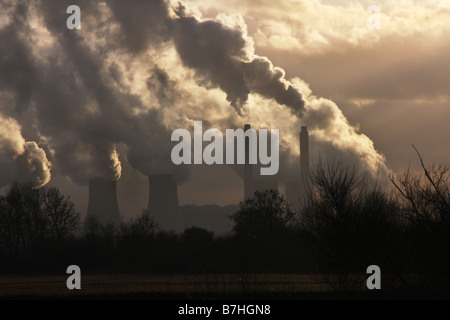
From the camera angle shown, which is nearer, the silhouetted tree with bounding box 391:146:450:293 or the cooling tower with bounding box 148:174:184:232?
the silhouetted tree with bounding box 391:146:450:293

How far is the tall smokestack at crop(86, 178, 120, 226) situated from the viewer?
139 meters

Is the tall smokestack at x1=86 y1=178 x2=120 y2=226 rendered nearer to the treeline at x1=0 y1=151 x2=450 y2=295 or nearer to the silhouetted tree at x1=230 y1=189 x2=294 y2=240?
the treeline at x1=0 y1=151 x2=450 y2=295

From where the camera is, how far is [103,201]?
144 meters

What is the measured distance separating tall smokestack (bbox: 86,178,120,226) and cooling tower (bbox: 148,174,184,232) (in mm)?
7935

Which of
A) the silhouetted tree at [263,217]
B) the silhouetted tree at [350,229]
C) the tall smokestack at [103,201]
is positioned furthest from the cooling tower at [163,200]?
the silhouetted tree at [350,229]

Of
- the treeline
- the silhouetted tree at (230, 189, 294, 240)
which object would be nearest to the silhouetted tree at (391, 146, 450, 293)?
the treeline

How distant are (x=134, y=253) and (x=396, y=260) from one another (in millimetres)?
37980

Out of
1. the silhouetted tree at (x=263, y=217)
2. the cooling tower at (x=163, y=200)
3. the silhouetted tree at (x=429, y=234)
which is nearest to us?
the silhouetted tree at (x=429, y=234)

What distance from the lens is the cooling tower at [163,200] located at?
13725 cm

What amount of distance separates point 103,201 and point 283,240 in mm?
96751

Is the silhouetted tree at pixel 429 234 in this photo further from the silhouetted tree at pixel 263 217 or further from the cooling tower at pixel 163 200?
the cooling tower at pixel 163 200

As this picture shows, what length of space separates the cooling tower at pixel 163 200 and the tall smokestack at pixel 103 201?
794cm

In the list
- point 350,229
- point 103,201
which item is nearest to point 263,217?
point 350,229
